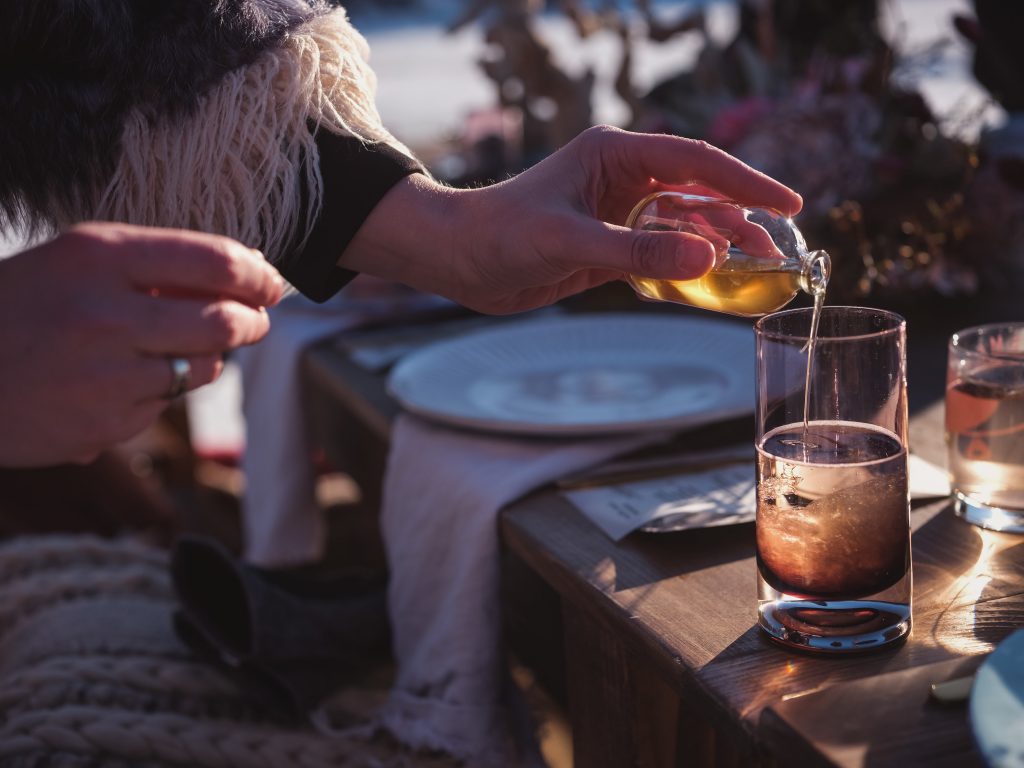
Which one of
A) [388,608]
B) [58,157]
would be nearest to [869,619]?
[388,608]

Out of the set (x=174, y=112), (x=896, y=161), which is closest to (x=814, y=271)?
(x=174, y=112)

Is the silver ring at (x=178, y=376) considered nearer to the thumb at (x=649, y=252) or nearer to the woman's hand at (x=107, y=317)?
the woman's hand at (x=107, y=317)

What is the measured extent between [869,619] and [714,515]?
206mm

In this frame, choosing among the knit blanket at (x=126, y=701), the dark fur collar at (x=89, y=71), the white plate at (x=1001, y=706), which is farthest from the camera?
the knit blanket at (x=126, y=701)

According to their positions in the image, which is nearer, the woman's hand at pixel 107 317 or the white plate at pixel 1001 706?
the white plate at pixel 1001 706

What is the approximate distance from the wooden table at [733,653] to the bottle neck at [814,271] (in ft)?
0.67

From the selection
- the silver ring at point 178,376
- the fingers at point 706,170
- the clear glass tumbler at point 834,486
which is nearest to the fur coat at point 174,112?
the fingers at point 706,170

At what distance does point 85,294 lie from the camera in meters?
0.59

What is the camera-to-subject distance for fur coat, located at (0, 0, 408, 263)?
871mm

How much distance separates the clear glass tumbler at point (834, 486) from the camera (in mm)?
644

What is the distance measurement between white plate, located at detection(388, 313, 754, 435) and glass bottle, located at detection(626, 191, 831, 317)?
0.25m

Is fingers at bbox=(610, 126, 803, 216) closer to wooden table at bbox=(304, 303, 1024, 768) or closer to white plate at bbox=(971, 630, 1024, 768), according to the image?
wooden table at bbox=(304, 303, 1024, 768)

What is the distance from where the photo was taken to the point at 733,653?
2.18 ft

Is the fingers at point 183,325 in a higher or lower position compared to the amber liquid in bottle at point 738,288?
higher
